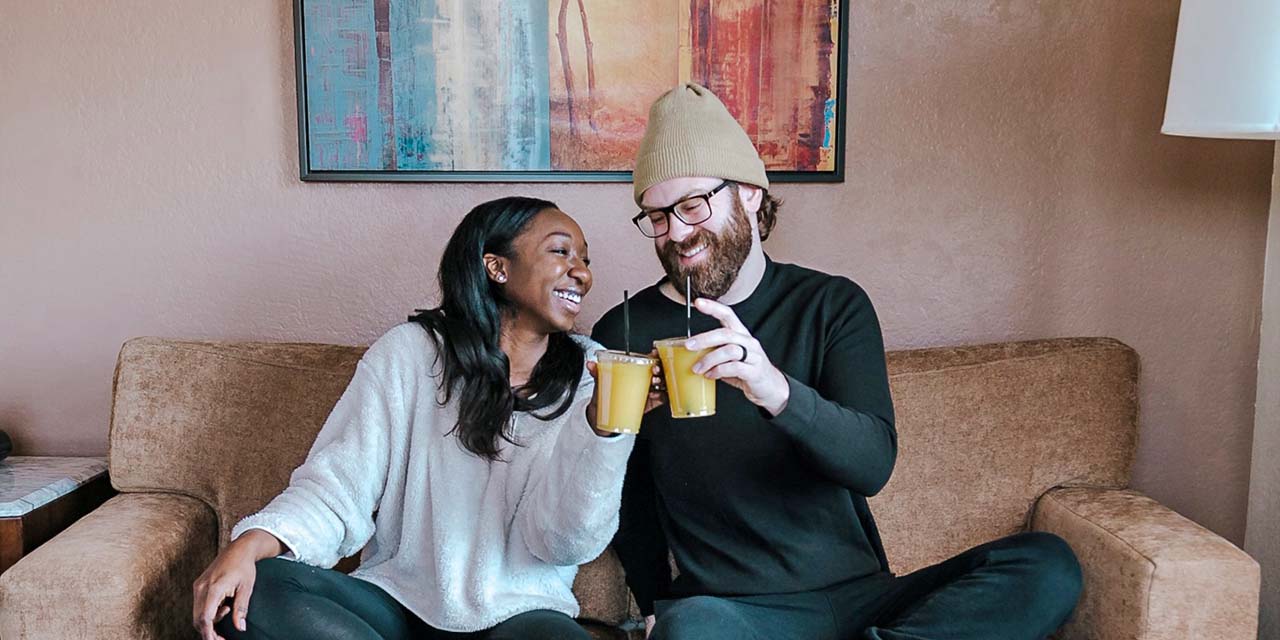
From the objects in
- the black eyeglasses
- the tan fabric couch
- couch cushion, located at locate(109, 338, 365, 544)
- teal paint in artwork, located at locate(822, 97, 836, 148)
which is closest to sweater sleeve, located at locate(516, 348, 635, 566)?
the tan fabric couch

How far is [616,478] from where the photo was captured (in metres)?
1.81

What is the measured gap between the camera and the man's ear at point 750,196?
6.49 ft

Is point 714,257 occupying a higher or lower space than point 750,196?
lower

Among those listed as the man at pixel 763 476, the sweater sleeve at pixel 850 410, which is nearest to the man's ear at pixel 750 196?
the man at pixel 763 476

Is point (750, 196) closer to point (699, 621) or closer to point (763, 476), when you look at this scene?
point (763, 476)

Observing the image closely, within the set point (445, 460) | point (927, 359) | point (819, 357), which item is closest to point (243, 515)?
point (445, 460)

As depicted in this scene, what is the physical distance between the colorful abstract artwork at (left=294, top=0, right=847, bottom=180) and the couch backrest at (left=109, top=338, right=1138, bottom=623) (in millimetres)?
542

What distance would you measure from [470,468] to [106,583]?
613 millimetres

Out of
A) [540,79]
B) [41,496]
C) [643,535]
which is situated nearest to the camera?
[643,535]

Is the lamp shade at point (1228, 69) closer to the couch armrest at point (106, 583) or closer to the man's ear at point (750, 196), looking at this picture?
the man's ear at point (750, 196)

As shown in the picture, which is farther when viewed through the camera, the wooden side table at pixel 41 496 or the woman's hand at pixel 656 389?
the wooden side table at pixel 41 496

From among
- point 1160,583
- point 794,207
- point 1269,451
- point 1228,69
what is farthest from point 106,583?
point 1269,451

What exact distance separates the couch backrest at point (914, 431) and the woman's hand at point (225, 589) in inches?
20.2

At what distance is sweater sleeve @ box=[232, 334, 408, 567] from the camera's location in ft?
6.02
